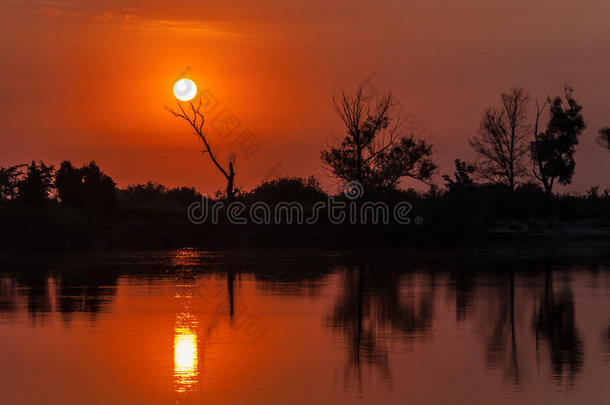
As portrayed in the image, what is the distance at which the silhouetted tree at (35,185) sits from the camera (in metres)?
58.4

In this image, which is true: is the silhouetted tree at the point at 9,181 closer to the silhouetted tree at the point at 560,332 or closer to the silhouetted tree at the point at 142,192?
the silhouetted tree at the point at 142,192

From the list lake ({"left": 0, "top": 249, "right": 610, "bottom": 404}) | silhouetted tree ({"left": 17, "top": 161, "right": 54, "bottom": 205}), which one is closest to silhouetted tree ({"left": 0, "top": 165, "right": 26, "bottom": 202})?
silhouetted tree ({"left": 17, "top": 161, "right": 54, "bottom": 205})

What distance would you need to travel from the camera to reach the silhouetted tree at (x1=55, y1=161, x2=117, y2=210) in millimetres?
59062

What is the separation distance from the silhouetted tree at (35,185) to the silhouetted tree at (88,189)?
0.86 m

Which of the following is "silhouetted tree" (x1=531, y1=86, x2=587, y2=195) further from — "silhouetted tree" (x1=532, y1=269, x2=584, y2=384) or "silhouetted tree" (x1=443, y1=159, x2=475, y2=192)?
"silhouetted tree" (x1=532, y1=269, x2=584, y2=384)

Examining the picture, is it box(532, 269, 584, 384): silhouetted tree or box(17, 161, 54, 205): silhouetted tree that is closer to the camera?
box(532, 269, 584, 384): silhouetted tree

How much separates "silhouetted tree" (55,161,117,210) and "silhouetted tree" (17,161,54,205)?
859 mm

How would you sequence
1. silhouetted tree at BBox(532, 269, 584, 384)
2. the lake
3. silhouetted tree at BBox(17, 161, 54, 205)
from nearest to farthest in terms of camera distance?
the lake, silhouetted tree at BBox(532, 269, 584, 384), silhouetted tree at BBox(17, 161, 54, 205)

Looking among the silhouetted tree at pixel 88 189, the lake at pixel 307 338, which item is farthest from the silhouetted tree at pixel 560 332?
the silhouetted tree at pixel 88 189

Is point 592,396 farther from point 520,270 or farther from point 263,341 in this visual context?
point 520,270

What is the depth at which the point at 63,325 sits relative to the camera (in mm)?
19953

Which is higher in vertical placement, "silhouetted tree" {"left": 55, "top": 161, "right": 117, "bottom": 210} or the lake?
"silhouetted tree" {"left": 55, "top": 161, "right": 117, "bottom": 210}

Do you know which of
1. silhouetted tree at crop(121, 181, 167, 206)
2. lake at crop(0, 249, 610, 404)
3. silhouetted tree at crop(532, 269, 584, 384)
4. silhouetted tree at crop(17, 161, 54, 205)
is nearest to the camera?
lake at crop(0, 249, 610, 404)

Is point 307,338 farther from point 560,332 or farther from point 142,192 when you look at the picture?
point 142,192
